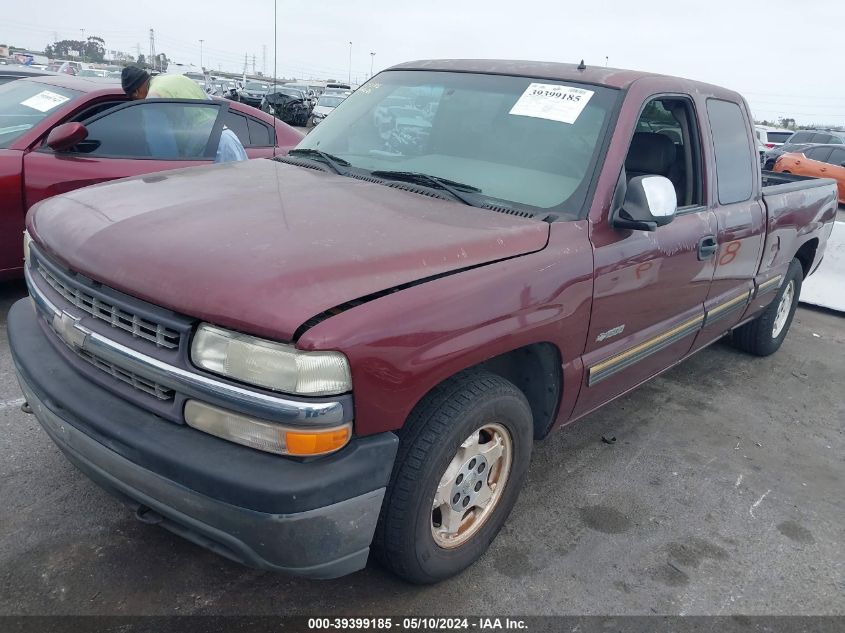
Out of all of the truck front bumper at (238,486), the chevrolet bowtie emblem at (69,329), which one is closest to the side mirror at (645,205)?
the truck front bumper at (238,486)

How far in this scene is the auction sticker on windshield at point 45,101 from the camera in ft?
16.5

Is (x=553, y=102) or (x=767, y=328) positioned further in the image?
(x=767, y=328)

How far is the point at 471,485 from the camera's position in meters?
2.44

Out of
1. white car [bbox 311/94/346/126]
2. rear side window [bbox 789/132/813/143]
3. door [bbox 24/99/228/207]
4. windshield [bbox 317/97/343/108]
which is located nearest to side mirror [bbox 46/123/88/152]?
door [bbox 24/99/228/207]

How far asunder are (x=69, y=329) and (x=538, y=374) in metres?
1.70

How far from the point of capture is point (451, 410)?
217 centimetres

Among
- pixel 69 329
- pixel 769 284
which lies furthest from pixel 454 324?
pixel 769 284

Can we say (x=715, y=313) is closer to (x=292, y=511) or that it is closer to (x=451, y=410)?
(x=451, y=410)

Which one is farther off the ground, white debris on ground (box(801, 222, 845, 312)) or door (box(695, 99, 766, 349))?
door (box(695, 99, 766, 349))

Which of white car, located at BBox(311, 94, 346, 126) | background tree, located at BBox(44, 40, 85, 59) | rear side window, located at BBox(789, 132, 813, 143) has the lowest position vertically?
background tree, located at BBox(44, 40, 85, 59)

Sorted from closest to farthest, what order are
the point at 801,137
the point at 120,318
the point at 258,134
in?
the point at 120,318
the point at 258,134
the point at 801,137

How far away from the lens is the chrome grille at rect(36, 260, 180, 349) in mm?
1955

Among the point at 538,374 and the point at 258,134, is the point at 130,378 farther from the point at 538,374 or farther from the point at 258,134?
the point at 258,134

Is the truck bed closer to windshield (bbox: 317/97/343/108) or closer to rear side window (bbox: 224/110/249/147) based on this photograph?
rear side window (bbox: 224/110/249/147)
